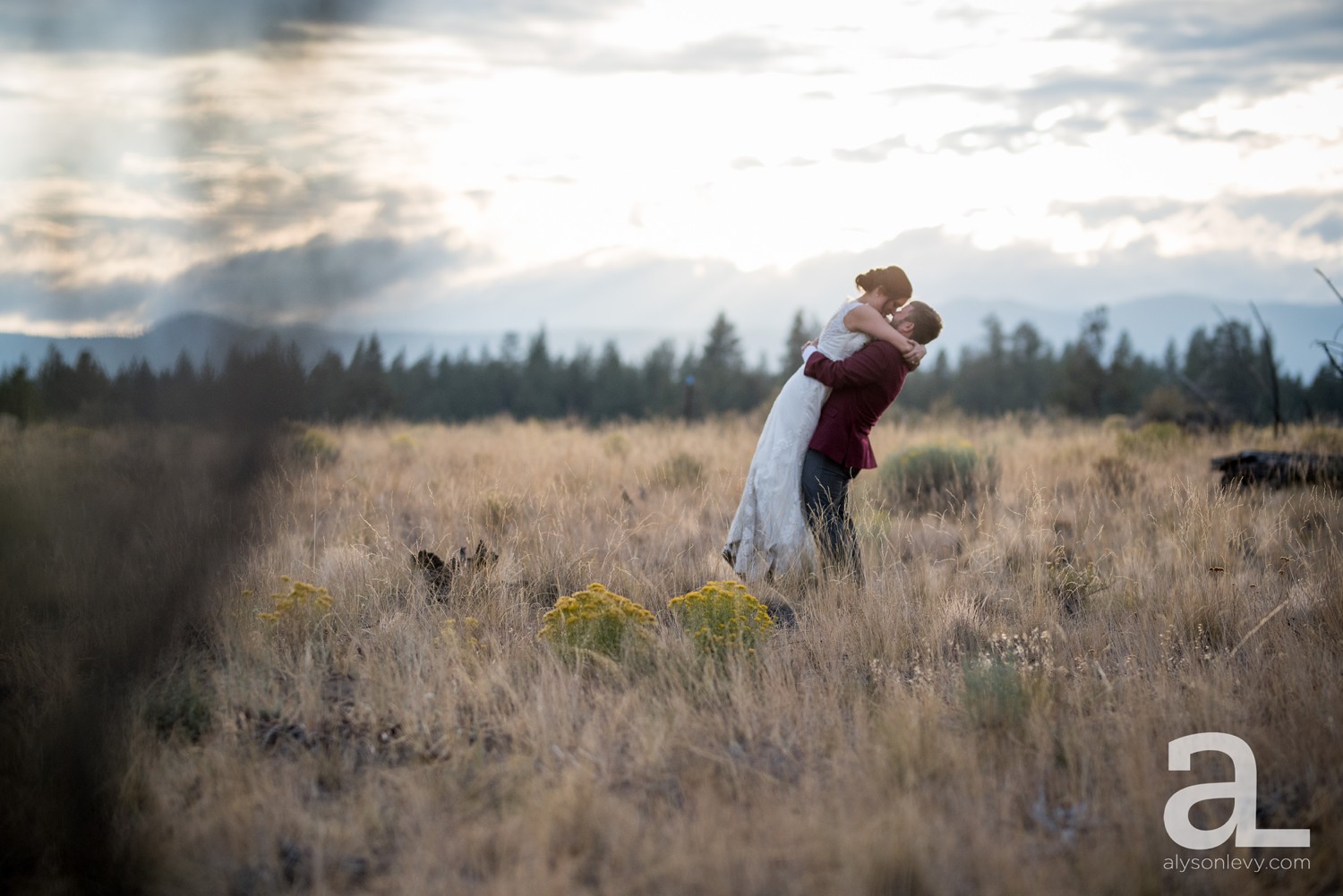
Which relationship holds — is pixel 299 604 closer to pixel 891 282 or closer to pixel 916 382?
pixel 891 282

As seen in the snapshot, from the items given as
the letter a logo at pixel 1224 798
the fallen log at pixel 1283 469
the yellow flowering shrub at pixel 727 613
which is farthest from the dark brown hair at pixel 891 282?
the fallen log at pixel 1283 469

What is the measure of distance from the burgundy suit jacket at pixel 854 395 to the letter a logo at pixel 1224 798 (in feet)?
7.93

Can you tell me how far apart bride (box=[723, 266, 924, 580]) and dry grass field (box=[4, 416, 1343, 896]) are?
1.00 ft

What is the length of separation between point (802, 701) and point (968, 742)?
686mm

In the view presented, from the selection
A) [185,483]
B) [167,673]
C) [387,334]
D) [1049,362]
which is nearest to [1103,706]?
[387,334]

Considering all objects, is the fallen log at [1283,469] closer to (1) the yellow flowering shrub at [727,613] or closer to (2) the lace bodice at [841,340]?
(2) the lace bodice at [841,340]

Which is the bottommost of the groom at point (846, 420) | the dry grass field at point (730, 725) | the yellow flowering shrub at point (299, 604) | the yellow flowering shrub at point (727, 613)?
the dry grass field at point (730, 725)

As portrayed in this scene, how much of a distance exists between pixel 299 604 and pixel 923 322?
3.75 m

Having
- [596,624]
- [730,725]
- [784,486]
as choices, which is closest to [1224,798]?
[730,725]

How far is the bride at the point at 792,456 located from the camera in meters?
5.18

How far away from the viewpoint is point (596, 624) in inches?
155

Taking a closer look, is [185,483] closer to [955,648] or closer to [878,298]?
[955,648]

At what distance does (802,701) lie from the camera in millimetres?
3525

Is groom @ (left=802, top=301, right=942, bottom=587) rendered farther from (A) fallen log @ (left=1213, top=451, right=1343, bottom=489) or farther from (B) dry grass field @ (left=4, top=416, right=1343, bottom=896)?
(A) fallen log @ (left=1213, top=451, right=1343, bottom=489)
